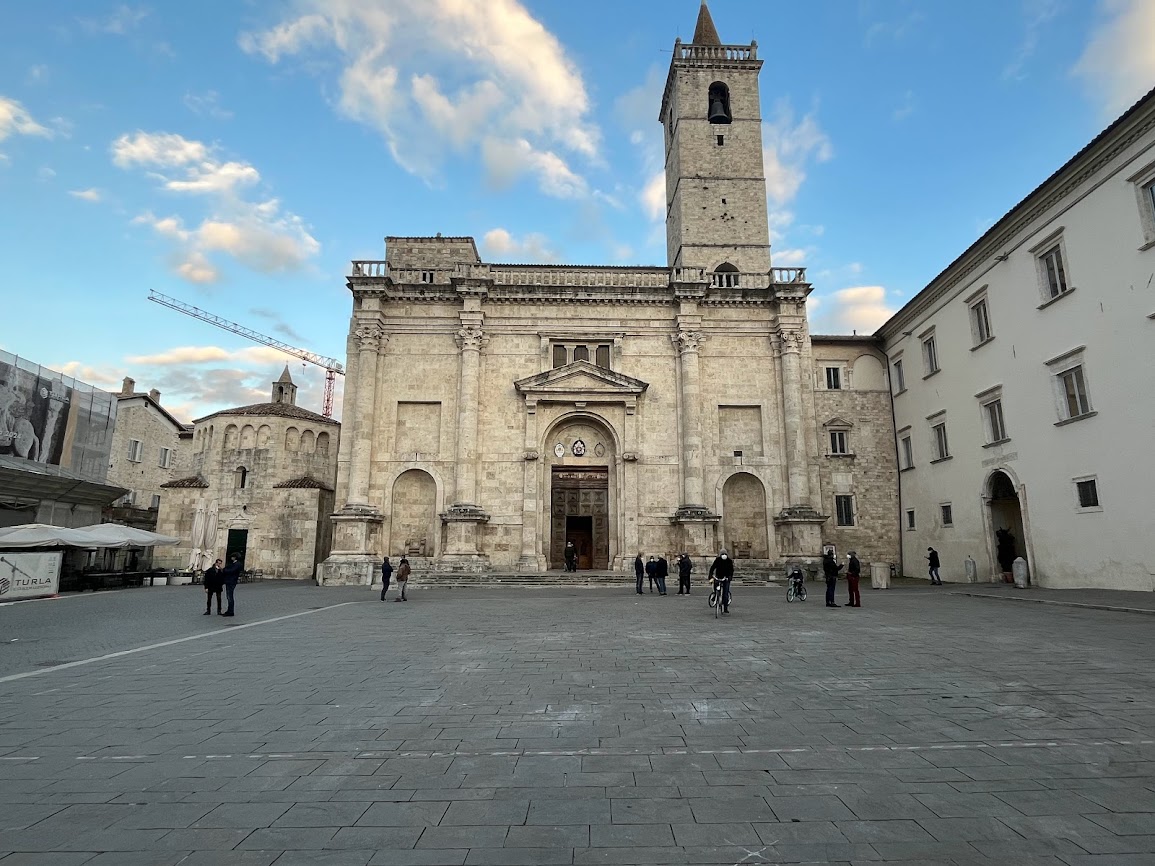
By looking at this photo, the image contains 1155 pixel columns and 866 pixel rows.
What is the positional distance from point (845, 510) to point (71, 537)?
34.7 meters

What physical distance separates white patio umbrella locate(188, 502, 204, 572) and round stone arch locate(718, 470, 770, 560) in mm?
27005

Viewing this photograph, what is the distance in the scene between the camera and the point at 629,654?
33.1ft

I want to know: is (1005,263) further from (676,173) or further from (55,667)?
(55,667)

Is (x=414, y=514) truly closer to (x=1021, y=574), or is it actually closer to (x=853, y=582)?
(x=853, y=582)

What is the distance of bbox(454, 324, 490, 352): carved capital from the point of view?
1218 inches

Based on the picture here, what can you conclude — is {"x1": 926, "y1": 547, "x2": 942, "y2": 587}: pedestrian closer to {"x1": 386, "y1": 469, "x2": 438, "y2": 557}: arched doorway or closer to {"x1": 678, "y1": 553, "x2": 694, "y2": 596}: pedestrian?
{"x1": 678, "y1": 553, "x2": 694, "y2": 596}: pedestrian

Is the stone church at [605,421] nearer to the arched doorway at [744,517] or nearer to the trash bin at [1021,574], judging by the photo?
the arched doorway at [744,517]

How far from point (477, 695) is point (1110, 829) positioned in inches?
231

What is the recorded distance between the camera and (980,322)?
25391 mm

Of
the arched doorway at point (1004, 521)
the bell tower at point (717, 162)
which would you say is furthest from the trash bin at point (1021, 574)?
the bell tower at point (717, 162)

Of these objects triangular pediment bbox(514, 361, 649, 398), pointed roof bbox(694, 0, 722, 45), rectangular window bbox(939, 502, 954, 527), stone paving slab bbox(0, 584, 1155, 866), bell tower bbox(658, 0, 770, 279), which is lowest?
stone paving slab bbox(0, 584, 1155, 866)

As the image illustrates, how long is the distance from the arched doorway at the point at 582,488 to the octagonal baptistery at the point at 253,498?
13.7 meters

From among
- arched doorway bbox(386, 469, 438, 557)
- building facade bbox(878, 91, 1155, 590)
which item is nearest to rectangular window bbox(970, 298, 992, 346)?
building facade bbox(878, 91, 1155, 590)

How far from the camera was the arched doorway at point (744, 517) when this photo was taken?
30359mm
